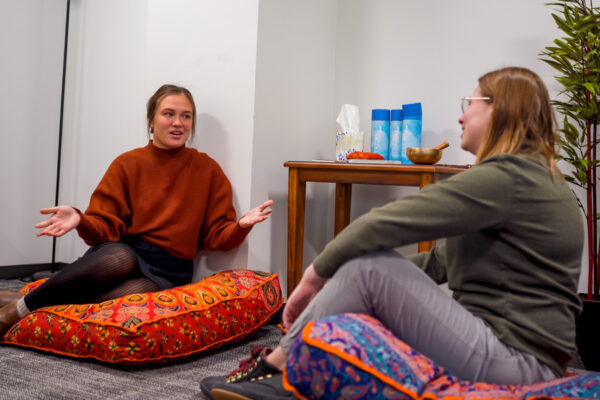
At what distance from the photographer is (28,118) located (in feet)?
10.8

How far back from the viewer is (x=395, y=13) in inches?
110

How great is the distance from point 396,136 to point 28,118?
216cm

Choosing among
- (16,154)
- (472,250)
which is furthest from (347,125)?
(16,154)

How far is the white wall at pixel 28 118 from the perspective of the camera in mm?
3201

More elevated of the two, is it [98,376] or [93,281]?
[93,281]

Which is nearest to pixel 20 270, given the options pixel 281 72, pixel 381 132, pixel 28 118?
pixel 28 118

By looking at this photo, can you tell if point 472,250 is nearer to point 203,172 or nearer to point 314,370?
point 314,370

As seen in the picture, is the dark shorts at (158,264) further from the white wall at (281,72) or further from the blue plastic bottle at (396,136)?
the blue plastic bottle at (396,136)

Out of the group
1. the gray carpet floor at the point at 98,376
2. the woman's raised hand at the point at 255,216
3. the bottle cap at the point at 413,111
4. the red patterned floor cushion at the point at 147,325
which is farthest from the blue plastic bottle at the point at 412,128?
the gray carpet floor at the point at 98,376

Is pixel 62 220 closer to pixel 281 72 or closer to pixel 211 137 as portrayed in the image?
pixel 211 137

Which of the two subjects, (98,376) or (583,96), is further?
(583,96)

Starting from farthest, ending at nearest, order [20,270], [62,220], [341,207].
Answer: [20,270]
[341,207]
[62,220]

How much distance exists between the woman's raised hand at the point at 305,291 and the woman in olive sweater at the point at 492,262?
0.03 m

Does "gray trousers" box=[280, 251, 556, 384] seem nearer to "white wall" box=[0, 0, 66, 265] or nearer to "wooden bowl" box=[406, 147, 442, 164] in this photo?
"wooden bowl" box=[406, 147, 442, 164]
